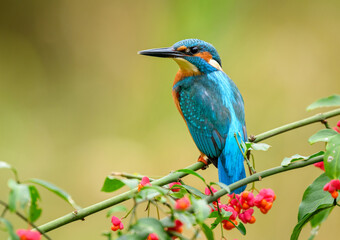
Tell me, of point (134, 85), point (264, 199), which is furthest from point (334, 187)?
point (134, 85)

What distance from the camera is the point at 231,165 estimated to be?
1729 millimetres

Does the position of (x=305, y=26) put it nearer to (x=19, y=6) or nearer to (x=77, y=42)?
(x=77, y=42)

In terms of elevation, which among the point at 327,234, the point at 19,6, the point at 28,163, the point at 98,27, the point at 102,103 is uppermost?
the point at 19,6

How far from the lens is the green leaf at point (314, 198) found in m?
1.07

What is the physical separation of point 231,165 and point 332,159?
0.79 meters

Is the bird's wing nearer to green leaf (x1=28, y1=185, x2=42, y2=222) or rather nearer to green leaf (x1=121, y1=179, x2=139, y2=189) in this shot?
green leaf (x1=121, y1=179, x2=139, y2=189)

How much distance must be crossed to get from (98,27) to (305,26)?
147 centimetres

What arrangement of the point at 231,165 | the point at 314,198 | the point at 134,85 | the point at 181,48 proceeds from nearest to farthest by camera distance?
the point at 314,198, the point at 231,165, the point at 181,48, the point at 134,85

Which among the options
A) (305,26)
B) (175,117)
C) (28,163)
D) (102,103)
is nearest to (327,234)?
(175,117)

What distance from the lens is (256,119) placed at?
323 centimetres

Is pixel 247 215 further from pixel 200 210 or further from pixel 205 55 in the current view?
pixel 205 55

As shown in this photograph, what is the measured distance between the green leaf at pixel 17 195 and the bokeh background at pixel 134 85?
232cm

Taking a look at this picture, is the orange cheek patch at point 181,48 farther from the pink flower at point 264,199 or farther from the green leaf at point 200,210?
the green leaf at point 200,210

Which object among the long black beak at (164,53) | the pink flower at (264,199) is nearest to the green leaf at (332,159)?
the pink flower at (264,199)
